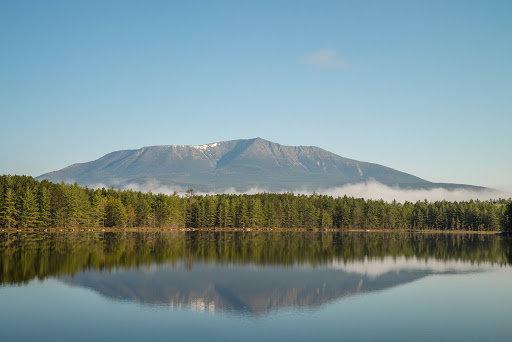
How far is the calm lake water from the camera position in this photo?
35.8 metres

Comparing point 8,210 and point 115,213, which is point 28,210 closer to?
point 8,210

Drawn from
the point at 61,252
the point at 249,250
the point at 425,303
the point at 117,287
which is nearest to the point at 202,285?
the point at 117,287

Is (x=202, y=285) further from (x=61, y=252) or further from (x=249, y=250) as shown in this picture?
(x=249, y=250)

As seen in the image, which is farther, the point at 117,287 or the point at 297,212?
the point at 297,212

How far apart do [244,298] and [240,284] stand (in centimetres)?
809

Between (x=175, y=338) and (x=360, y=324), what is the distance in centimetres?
1262

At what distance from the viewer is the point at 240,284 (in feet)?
186

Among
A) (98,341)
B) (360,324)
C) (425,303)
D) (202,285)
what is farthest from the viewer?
(202,285)

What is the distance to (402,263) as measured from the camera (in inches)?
3187

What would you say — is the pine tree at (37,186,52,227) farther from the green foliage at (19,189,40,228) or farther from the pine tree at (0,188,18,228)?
the pine tree at (0,188,18,228)

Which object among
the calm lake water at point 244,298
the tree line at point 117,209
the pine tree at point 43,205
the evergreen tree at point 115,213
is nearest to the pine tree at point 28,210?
the tree line at point 117,209

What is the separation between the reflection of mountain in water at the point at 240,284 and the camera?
4656cm

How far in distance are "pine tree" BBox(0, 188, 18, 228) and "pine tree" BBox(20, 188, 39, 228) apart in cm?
174

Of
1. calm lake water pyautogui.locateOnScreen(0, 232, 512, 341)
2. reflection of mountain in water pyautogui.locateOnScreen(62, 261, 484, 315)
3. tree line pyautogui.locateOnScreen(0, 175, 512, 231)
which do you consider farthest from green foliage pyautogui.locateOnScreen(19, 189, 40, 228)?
reflection of mountain in water pyautogui.locateOnScreen(62, 261, 484, 315)
